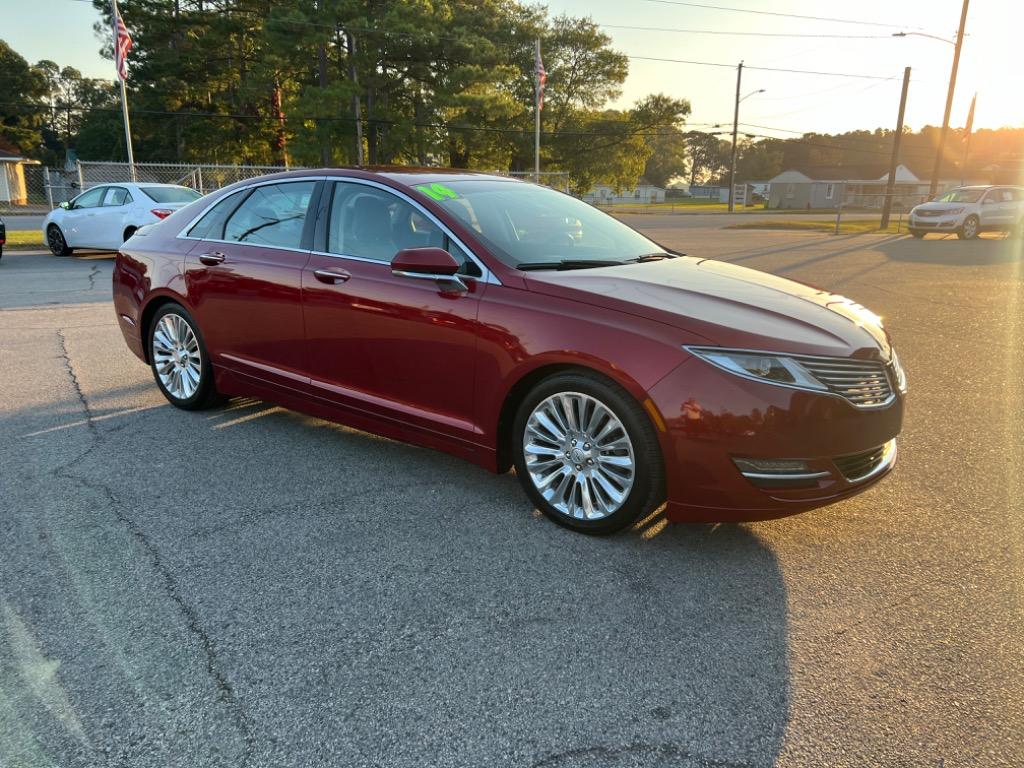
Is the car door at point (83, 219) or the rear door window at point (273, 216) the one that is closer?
the rear door window at point (273, 216)

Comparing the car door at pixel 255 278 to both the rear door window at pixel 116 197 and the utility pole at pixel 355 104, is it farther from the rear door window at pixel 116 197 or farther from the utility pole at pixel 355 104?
the utility pole at pixel 355 104

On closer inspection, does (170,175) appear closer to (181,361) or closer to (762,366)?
(181,361)

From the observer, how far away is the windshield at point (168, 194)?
14242mm

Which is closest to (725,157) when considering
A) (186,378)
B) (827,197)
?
(827,197)

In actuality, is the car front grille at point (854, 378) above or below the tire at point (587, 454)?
above

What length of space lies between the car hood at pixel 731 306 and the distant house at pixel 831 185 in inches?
3175

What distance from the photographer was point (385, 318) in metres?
3.90

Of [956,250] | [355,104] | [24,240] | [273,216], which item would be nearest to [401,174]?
[273,216]

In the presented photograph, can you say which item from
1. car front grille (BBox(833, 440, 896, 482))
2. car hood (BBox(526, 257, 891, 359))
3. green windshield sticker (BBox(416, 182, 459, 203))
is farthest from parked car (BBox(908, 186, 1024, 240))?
green windshield sticker (BBox(416, 182, 459, 203))

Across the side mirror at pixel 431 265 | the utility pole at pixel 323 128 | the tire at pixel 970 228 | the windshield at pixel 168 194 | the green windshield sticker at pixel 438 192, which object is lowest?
the tire at pixel 970 228

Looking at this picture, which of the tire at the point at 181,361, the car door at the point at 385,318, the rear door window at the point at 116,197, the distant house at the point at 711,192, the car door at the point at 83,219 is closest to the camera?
the car door at the point at 385,318

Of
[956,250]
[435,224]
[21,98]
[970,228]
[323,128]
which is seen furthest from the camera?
[21,98]

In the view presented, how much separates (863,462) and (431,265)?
85.6 inches

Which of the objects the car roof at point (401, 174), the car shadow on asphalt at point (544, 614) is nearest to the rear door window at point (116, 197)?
the car roof at point (401, 174)
